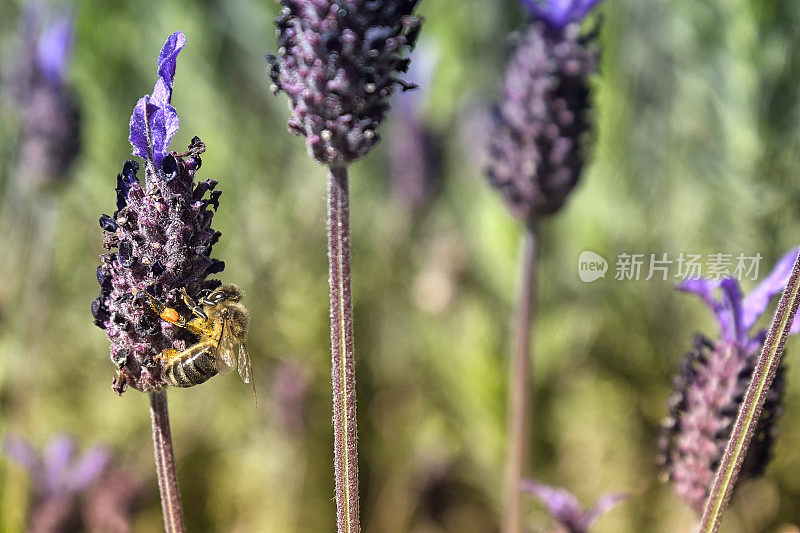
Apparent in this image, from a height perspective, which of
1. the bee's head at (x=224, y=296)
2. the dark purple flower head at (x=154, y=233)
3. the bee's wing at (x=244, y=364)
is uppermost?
the dark purple flower head at (x=154, y=233)

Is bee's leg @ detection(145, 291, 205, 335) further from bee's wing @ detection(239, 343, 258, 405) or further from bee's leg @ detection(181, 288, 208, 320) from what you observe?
bee's wing @ detection(239, 343, 258, 405)

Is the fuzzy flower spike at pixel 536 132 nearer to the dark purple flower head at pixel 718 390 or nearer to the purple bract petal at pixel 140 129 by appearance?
the dark purple flower head at pixel 718 390

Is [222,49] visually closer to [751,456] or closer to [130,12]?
[130,12]

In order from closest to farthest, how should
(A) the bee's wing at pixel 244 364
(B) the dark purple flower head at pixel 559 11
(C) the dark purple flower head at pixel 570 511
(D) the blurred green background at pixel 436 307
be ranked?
(A) the bee's wing at pixel 244 364
(C) the dark purple flower head at pixel 570 511
(B) the dark purple flower head at pixel 559 11
(D) the blurred green background at pixel 436 307

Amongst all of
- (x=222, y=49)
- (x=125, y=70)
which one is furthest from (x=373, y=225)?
(x=125, y=70)

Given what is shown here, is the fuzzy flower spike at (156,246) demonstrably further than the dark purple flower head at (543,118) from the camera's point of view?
No

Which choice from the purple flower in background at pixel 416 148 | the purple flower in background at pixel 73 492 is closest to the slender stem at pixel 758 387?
the purple flower in background at pixel 73 492

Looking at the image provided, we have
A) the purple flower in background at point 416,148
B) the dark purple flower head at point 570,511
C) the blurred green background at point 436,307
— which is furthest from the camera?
the purple flower in background at point 416,148
